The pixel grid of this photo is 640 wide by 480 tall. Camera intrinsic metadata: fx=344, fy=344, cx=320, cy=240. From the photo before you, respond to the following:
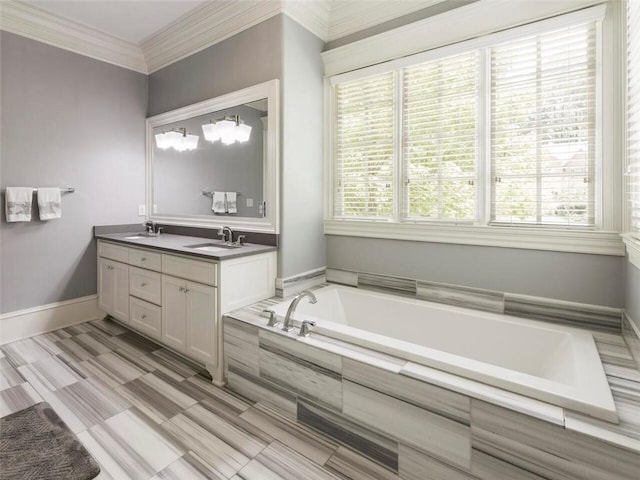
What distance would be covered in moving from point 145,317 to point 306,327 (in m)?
1.64

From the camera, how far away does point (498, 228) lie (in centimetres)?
223

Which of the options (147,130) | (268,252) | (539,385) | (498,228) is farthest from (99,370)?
(498,228)

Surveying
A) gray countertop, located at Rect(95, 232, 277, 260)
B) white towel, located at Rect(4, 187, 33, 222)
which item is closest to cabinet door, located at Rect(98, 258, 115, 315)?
gray countertop, located at Rect(95, 232, 277, 260)

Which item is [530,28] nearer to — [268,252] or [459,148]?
[459,148]

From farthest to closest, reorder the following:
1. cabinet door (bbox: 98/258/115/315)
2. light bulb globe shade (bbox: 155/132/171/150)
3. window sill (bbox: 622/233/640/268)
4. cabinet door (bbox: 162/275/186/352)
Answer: light bulb globe shade (bbox: 155/132/171/150), cabinet door (bbox: 98/258/115/315), cabinet door (bbox: 162/275/186/352), window sill (bbox: 622/233/640/268)

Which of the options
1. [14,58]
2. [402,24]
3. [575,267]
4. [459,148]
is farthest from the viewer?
[14,58]

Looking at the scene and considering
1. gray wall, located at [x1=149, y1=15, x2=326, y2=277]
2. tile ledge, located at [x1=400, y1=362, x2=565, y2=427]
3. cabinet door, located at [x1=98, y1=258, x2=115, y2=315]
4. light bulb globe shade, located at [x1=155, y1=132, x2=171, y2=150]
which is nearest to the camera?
tile ledge, located at [x1=400, y1=362, x2=565, y2=427]

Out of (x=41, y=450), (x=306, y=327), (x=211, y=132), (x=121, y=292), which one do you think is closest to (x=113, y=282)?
(x=121, y=292)

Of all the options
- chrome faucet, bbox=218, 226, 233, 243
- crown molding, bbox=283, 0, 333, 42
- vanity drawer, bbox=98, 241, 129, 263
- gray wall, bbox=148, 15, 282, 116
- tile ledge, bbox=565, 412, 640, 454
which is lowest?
tile ledge, bbox=565, 412, 640, 454

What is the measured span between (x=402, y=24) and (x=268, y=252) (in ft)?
6.44

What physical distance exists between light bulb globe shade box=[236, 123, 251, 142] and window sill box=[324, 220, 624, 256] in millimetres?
1035

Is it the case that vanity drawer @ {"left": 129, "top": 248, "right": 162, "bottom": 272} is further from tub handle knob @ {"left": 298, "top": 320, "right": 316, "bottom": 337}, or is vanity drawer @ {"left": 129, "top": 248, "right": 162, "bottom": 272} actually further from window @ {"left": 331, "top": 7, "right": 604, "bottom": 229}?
window @ {"left": 331, "top": 7, "right": 604, "bottom": 229}

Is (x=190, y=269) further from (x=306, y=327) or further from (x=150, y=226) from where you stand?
(x=150, y=226)

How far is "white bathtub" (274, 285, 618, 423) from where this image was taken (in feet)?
4.30
